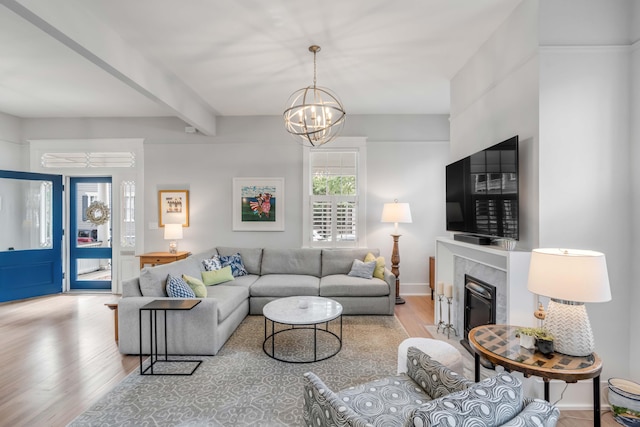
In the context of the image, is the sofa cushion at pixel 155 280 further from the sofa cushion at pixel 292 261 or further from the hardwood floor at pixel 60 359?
the sofa cushion at pixel 292 261

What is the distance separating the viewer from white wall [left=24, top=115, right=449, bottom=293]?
5.08m

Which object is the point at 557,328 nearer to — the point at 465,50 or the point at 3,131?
the point at 465,50

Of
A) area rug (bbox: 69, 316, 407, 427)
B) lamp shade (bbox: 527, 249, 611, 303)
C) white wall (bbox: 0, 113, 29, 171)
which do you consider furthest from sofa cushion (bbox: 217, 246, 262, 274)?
white wall (bbox: 0, 113, 29, 171)

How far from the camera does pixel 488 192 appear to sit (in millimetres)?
2576

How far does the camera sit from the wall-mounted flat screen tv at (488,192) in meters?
2.27

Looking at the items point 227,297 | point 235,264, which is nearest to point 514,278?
point 227,297

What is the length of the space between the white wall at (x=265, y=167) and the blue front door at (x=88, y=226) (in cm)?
80

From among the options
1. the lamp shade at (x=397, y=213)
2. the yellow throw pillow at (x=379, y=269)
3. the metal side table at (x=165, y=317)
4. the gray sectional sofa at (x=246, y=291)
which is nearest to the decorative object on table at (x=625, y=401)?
the gray sectional sofa at (x=246, y=291)

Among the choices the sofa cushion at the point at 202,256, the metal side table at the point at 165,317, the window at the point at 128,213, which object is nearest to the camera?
the metal side table at the point at 165,317

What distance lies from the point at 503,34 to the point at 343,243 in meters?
3.48

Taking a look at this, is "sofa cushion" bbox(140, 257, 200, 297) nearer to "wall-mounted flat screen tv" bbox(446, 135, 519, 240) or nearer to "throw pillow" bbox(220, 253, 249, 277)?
"throw pillow" bbox(220, 253, 249, 277)

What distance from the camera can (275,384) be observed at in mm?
2475

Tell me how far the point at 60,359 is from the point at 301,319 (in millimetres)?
2486

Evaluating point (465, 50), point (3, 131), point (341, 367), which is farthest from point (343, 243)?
point (3, 131)
